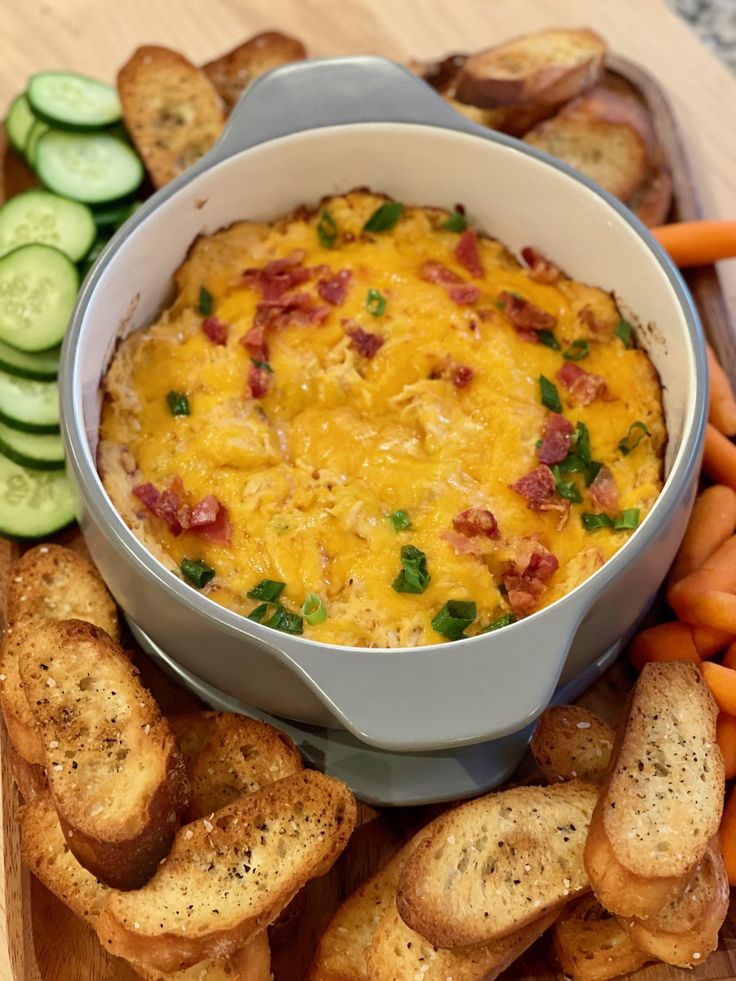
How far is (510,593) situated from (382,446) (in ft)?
1.79

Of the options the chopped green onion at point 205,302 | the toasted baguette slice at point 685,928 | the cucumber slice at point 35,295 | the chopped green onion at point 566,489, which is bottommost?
the toasted baguette slice at point 685,928

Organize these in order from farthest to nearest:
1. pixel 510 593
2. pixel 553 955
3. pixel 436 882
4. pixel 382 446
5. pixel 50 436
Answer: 1. pixel 50 436
2. pixel 382 446
3. pixel 510 593
4. pixel 553 955
5. pixel 436 882

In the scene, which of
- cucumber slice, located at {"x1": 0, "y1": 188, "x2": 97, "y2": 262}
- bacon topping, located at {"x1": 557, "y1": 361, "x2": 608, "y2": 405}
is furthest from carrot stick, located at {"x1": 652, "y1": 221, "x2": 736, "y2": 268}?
cucumber slice, located at {"x1": 0, "y1": 188, "x2": 97, "y2": 262}

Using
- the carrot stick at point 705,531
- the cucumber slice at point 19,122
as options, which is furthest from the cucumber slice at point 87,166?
the carrot stick at point 705,531

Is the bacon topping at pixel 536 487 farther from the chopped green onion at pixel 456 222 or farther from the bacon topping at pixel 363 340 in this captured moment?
the chopped green onion at pixel 456 222

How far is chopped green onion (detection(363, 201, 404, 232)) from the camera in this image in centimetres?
346

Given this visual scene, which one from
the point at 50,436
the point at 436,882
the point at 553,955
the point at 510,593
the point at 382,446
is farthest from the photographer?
the point at 50,436

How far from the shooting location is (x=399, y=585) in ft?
9.13

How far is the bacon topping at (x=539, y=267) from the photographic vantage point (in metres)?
3.42

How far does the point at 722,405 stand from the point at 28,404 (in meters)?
2.09

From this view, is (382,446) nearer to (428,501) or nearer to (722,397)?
(428,501)

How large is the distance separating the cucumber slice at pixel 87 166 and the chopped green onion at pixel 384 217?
873 millimetres

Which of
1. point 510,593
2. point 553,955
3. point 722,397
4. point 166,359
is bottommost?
point 553,955

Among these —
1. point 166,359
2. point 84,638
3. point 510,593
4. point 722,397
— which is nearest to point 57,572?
point 84,638
